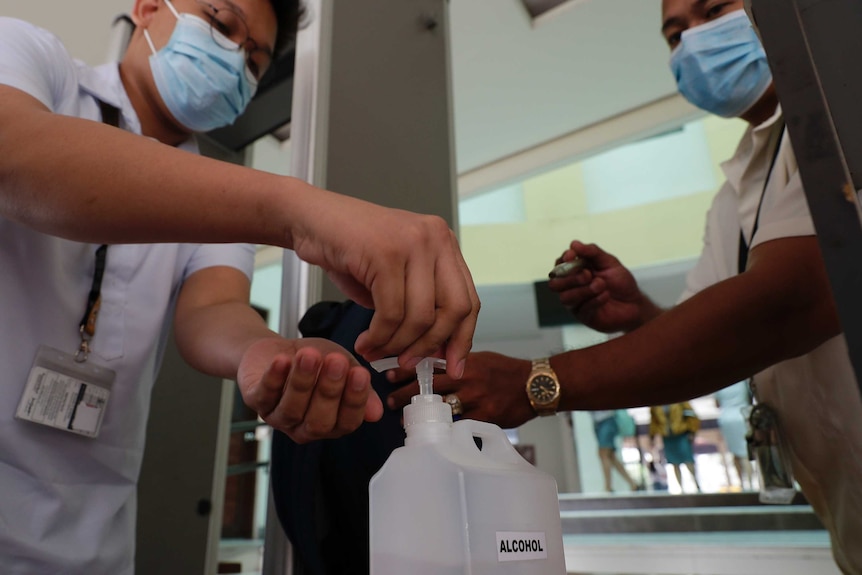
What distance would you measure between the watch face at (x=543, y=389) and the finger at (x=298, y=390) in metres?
0.35

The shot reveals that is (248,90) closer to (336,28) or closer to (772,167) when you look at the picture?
(336,28)

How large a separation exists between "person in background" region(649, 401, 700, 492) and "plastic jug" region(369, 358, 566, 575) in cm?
318

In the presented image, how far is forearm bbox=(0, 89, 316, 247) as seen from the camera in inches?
18.0

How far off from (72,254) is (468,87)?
2.24 meters

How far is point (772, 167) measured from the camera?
3.19ft

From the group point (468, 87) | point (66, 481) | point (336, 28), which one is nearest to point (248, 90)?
point (336, 28)

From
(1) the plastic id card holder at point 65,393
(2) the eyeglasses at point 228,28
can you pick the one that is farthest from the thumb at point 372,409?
(2) the eyeglasses at point 228,28

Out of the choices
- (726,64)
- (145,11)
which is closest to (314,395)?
(145,11)

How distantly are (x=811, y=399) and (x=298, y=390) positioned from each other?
0.81 m

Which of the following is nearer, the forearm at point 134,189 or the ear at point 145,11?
the forearm at point 134,189

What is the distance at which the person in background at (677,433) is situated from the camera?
3262 mm

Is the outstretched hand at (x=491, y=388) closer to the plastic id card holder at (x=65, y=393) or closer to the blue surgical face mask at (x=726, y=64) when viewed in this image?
the plastic id card holder at (x=65, y=393)

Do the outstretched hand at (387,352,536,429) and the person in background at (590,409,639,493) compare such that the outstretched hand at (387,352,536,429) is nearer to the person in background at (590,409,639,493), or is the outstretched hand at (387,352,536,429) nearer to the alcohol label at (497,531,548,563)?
the alcohol label at (497,531,548,563)

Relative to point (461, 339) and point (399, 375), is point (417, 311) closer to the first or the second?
point (461, 339)
